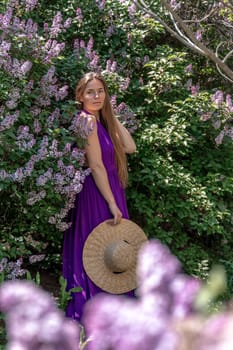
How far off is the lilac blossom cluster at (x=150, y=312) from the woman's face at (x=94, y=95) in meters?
3.50

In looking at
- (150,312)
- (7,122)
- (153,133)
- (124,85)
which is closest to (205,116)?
(153,133)

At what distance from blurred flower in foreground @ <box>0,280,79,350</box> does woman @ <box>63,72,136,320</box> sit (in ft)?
11.2

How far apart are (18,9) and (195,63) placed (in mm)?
1760

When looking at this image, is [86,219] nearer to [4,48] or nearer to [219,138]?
[4,48]

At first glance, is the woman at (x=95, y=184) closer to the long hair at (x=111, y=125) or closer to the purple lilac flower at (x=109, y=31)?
the long hair at (x=111, y=125)

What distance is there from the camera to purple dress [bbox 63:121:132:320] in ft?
13.5

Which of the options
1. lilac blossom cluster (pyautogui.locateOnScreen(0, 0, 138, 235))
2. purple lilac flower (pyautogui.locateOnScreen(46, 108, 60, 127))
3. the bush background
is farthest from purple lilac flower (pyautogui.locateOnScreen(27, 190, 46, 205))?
purple lilac flower (pyautogui.locateOnScreen(46, 108, 60, 127))

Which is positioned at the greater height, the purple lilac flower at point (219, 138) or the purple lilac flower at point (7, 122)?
the purple lilac flower at point (7, 122)

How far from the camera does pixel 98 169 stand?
403cm

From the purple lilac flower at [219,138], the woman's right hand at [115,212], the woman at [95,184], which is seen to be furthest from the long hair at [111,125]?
the purple lilac flower at [219,138]

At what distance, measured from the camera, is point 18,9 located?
4.99 m

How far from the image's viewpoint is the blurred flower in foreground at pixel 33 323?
0.58 m

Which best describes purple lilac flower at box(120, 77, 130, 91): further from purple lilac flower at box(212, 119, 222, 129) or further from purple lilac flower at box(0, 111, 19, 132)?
purple lilac flower at box(0, 111, 19, 132)

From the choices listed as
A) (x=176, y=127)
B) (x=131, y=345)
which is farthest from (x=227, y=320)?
(x=176, y=127)
